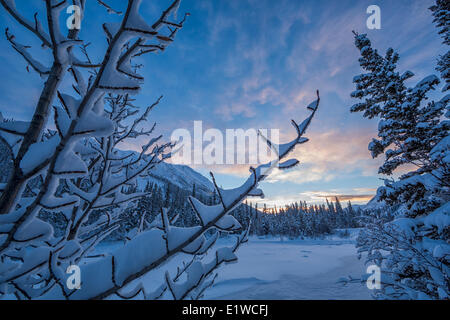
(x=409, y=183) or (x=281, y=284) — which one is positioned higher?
(x=409, y=183)

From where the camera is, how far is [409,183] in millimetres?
4887

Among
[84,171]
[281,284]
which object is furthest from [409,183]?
[281,284]

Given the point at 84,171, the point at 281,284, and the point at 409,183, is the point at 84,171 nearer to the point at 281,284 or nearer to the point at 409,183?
the point at 409,183

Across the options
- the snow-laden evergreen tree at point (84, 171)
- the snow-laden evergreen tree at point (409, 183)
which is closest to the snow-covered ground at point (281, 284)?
the snow-laden evergreen tree at point (409, 183)

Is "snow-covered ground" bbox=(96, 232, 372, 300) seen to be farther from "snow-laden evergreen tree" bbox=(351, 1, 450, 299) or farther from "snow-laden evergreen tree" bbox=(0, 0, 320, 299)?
"snow-laden evergreen tree" bbox=(0, 0, 320, 299)

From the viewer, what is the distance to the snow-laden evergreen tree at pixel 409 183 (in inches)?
154

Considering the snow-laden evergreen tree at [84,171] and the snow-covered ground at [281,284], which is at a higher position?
the snow-laden evergreen tree at [84,171]

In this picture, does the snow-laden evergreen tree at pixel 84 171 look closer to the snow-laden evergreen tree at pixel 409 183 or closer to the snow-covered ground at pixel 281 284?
the snow-laden evergreen tree at pixel 409 183

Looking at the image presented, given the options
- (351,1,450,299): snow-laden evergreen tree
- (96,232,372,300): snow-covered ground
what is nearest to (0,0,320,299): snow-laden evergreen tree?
(351,1,450,299): snow-laden evergreen tree

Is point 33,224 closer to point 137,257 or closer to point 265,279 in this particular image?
point 137,257

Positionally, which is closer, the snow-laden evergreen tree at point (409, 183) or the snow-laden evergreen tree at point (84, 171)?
the snow-laden evergreen tree at point (84, 171)

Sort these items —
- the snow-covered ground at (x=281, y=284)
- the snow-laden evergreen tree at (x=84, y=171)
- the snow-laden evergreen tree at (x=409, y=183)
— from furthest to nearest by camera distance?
the snow-covered ground at (x=281, y=284)
the snow-laden evergreen tree at (x=409, y=183)
the snow-laden evergreen tree at (x=84, y=171)

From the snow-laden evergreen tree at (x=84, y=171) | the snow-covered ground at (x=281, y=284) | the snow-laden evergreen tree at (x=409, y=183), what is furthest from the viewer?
the snow-covered ground at (x=281, y=284)

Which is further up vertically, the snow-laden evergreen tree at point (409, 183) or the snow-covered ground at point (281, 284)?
the snow-laden evergreen tree at point (409, 183)
